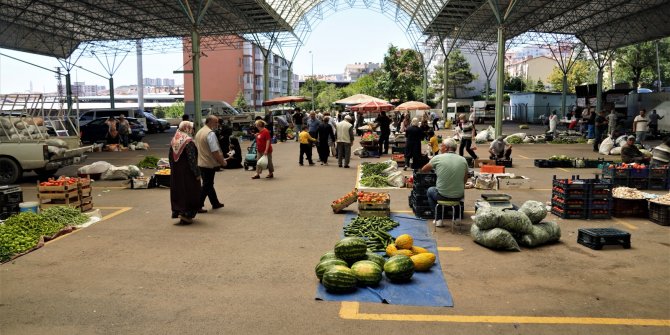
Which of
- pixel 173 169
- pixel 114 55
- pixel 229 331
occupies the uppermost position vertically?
pixel 114 55

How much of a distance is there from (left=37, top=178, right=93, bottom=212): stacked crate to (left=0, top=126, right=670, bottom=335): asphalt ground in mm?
770

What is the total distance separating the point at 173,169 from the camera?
8.57 meters

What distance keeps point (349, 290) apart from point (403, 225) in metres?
3.23

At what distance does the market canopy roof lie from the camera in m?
31.8

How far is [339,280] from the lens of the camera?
18.1 ft

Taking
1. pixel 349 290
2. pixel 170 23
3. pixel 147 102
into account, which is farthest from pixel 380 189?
pixel 147 102

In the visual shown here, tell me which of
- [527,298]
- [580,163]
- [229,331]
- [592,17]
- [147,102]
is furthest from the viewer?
[147,102]

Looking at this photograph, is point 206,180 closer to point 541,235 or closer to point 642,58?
point 541,235

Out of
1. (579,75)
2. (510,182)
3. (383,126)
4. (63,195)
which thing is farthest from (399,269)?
(579,75)

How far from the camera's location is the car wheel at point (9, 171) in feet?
44.1

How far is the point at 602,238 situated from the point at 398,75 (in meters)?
54.6

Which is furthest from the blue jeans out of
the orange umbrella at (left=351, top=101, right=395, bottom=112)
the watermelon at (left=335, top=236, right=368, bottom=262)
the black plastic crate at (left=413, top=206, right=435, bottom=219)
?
the orange umbrella at (left=351, top=101, right=395, bottom=112)

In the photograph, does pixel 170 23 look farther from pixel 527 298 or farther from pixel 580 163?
pixel 527 298

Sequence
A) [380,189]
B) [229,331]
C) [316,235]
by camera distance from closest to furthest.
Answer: [229,331]
[316,235]
[380,189]
